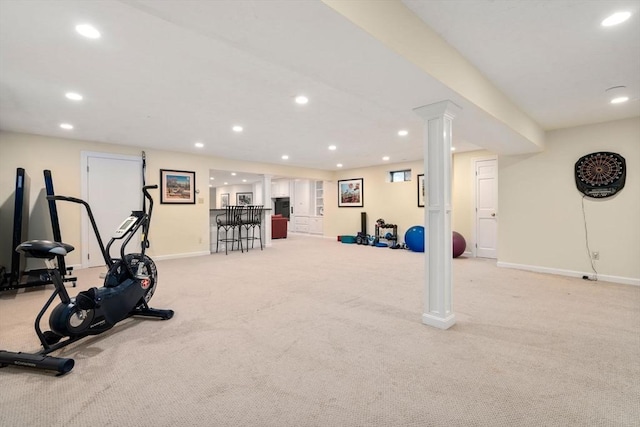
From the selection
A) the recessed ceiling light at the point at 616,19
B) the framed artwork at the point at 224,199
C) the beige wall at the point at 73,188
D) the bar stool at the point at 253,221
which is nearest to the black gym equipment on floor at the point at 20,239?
the beige wall at the point at 73,188

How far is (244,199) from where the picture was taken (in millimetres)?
14094

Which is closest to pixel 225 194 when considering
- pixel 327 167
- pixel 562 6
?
pixel 327 167

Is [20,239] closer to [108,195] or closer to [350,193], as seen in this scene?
[108,195]

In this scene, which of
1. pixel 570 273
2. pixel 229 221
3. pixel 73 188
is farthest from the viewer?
pixel 229 221

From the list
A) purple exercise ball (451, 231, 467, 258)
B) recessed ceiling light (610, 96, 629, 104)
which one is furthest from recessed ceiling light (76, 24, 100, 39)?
purple exercise ball (451, 231, 467, 258)

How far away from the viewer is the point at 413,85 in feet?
7.47

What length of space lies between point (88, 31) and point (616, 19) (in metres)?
3.66

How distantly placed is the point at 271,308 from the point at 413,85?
256 centimetres

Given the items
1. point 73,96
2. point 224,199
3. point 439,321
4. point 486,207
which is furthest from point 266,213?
point 224,199

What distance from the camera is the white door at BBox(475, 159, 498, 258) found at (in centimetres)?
631

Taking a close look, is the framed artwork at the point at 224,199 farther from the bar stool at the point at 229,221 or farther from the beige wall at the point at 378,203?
the bar stool at the point at 229,221

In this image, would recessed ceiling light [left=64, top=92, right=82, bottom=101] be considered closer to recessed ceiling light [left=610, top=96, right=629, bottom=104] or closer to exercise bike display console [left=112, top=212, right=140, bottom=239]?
exercise bike display console [left=112, top=212, right=140, bottom=239]

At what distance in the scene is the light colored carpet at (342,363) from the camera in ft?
5.08

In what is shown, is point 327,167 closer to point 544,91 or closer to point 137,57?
point 544,91
